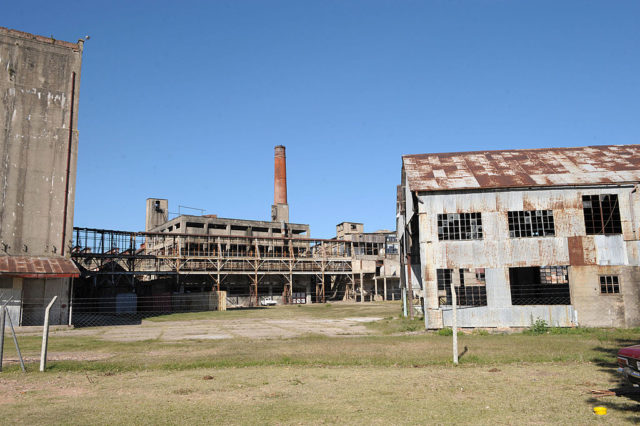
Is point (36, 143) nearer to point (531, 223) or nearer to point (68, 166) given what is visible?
point (68, 166)

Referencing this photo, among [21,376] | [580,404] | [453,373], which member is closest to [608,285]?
[453,373]

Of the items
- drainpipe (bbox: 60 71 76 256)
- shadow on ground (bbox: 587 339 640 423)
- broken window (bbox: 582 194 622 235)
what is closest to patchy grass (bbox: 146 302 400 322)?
drainpipe (bbox: 60 71 76 256)

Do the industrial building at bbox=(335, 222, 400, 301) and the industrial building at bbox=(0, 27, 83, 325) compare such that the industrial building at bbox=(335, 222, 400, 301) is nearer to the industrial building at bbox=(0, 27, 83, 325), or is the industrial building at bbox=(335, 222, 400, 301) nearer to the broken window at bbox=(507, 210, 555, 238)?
the industrial building at bbox=(0, 27, 83, 325)

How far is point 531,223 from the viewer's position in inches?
890

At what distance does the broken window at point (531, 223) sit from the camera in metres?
22.5

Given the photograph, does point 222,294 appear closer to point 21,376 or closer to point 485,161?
point 485,161

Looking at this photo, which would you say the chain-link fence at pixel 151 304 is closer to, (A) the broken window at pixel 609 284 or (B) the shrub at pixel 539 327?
(B) the shrub at pixel 539 327

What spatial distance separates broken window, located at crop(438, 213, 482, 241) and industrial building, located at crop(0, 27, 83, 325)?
2054cm

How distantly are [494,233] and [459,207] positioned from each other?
2001mm

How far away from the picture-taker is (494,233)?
2258cm

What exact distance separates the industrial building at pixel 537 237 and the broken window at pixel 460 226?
0.16ft

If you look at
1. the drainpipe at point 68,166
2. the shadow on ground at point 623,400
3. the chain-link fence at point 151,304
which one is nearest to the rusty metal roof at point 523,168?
the shadow on ground at point 623,400

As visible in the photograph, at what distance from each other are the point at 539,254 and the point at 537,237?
0.79 meters

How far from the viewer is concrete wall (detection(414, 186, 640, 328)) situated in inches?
845
